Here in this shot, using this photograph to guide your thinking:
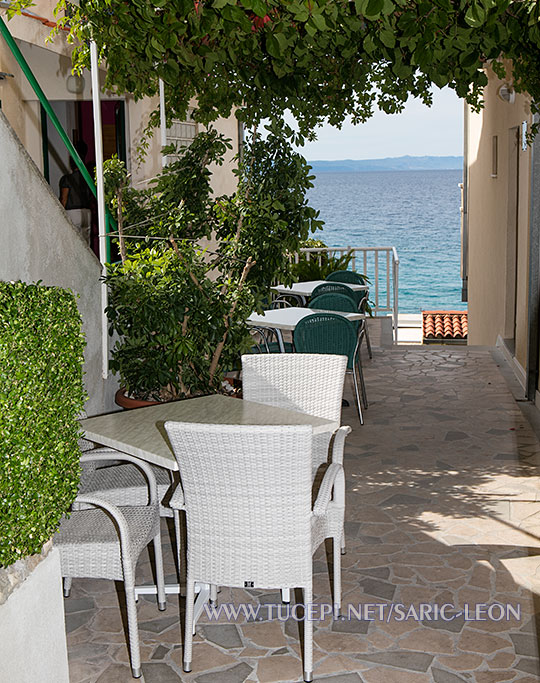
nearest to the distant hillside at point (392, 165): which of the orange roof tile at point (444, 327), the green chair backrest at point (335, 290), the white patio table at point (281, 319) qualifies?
the orange roof tile at point (444, 327)

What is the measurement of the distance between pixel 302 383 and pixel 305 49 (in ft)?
7.70

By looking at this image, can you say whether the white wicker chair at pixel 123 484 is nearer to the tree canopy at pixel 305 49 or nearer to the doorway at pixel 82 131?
the tree canopy at pixel 305 49

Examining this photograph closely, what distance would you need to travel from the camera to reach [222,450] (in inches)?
104

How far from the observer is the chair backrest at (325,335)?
5930 millimetres

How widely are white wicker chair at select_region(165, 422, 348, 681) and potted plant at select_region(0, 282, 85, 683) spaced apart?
40cm

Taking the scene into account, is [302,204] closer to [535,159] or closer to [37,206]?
[37,206]

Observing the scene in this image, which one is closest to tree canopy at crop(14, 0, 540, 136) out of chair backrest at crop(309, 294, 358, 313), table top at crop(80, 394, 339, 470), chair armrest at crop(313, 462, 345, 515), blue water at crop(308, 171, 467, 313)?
chair backrest at crop(309, 294, 358, 313)

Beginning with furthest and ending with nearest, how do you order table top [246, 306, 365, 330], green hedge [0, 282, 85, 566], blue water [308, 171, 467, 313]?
blue water [308, 171, 467, 313], table top [246, 306, 365, 330], green hedge [0, 282, 85, 566]

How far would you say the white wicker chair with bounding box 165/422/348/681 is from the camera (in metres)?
2.62

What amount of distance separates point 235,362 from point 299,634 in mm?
2163

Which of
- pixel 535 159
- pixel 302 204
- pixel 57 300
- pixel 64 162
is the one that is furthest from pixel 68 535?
pixel 64 162

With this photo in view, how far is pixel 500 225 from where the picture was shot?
9812 millimetres

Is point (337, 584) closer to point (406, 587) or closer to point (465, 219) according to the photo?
point (406, 587)

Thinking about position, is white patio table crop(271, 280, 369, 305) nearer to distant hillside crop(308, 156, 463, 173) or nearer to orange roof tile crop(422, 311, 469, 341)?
orange roof tile crop(422, 311, 469, 341)
